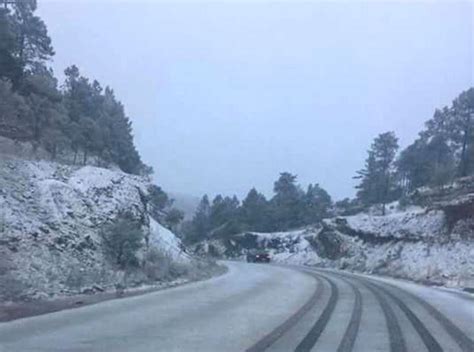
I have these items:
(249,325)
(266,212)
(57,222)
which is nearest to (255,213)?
(266,212)

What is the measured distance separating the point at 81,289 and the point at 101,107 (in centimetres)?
4401

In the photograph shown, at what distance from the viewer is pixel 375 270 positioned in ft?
176

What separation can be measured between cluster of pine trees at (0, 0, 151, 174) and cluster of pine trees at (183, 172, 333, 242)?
46.9 meters

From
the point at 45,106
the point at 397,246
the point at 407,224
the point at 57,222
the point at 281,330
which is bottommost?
the point at 281,330

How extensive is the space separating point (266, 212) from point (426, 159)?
1295 inches

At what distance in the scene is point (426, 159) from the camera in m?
93.9

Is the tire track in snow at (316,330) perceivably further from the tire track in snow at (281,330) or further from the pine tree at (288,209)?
the pine tree at (288,209)

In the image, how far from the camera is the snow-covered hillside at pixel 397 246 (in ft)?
140

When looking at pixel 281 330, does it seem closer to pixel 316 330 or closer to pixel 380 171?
pixel 316 330

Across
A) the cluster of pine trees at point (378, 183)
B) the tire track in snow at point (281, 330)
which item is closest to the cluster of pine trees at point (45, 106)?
the tire track in snow at point (281, 330)

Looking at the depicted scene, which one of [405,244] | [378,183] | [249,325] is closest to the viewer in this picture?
[249,325]

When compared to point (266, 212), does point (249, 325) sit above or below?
below

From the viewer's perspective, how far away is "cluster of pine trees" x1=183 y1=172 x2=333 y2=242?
366ft

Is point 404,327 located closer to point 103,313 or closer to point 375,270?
point 103,313
